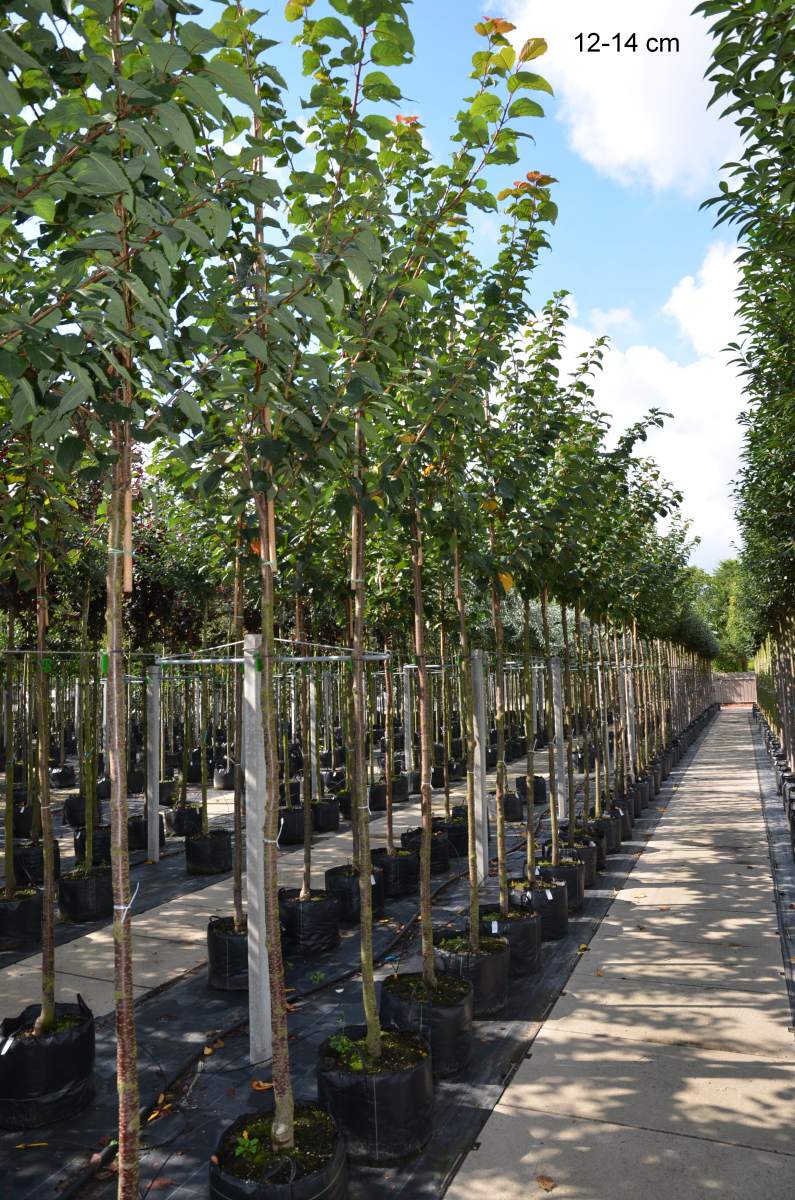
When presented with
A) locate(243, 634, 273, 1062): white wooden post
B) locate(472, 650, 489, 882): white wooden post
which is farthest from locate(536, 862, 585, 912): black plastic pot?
locate(243, 634, 273, 1062): white wooden post

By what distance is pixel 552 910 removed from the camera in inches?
246

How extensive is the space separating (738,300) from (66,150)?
18.9 ft

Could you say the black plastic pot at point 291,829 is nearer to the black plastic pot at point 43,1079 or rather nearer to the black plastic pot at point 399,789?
the black plastic pot at point 399,789

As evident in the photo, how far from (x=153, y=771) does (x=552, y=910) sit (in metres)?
4.90

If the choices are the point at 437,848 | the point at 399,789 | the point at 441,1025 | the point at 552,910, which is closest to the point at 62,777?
the point at 399,789

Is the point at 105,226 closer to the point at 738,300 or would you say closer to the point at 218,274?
the point at 218,274

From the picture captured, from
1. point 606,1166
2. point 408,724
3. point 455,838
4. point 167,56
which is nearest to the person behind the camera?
point 167,56

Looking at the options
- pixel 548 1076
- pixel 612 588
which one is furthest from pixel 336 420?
pixel 612 588

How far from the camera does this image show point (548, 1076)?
13.5 feet

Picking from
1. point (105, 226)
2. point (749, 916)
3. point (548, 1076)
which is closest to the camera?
point (105, 226)

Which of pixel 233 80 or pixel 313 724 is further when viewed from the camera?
pixel 313 724

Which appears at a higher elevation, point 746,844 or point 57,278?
point 57,278

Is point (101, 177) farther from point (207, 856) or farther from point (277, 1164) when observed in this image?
point (207, 856)

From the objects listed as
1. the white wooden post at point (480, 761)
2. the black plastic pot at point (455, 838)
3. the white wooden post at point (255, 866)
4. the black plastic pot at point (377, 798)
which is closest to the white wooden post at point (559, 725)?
the white wooden post at point (480, 761)
